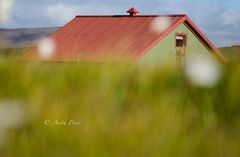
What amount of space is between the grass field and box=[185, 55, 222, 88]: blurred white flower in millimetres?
25

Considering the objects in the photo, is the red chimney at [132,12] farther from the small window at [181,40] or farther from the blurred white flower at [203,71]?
the blurred white flower at [203,71]

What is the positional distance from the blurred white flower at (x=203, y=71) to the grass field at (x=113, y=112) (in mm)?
25

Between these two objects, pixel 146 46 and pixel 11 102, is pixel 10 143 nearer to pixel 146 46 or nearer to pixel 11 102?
pixel 11 102

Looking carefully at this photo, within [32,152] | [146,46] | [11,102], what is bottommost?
[32,152]

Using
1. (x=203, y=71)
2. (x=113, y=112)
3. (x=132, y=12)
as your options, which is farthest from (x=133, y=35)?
(x=113, y=112)

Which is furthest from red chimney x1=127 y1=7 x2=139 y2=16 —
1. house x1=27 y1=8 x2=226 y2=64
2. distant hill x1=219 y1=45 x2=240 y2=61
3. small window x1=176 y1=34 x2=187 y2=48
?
distant hill x1=219 y1=45 x2=240 y2=61

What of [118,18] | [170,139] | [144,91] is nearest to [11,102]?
[144,91]

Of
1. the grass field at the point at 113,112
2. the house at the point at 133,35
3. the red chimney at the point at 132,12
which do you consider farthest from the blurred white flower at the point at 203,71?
the red chimney at the point at 132,12

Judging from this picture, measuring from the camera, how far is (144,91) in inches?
76.7

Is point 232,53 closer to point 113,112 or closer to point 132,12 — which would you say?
point 113,112

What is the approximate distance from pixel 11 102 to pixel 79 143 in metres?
0.41

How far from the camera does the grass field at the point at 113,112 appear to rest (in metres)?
1.61

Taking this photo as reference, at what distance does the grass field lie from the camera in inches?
63.2

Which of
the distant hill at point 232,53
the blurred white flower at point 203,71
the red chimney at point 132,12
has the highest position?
the red chimney at point 132,12
